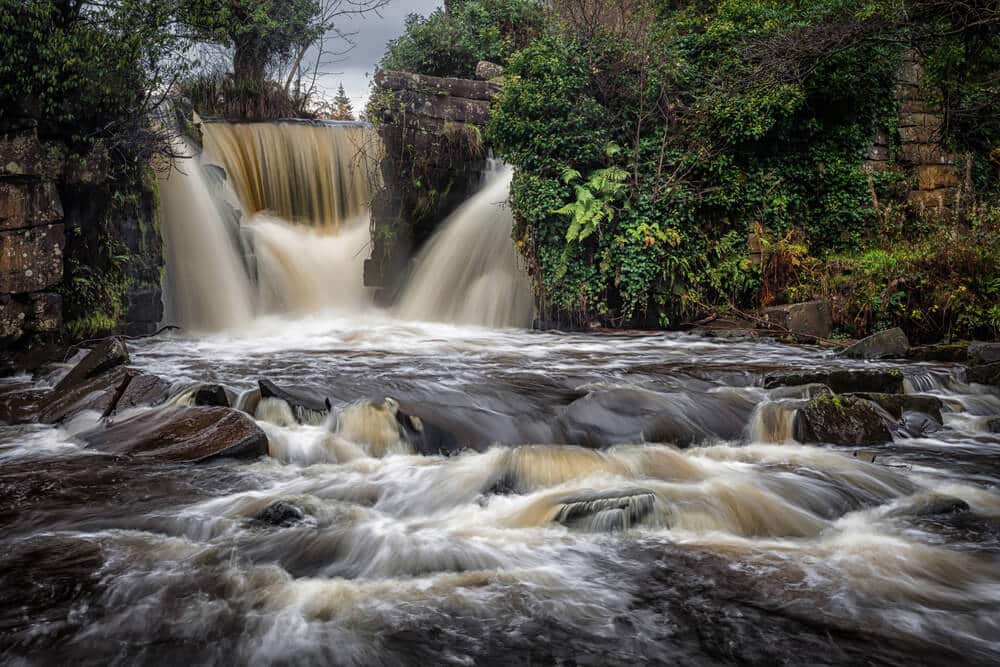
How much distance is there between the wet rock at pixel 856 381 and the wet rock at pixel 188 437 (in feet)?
18.7

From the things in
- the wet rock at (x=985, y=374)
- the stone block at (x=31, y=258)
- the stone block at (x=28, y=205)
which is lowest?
the wet rock at (x=985, y=374)

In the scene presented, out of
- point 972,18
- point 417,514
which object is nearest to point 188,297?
point 417,514

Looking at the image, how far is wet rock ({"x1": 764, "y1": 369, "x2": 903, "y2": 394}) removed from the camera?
7781 millimetres

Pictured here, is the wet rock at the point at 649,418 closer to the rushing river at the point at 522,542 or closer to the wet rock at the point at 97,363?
the rushing river at the point at 522,542

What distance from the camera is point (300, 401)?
24.1ft

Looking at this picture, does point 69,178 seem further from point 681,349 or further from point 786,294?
point 786,294

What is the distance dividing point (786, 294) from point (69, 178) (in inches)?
472

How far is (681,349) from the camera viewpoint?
11.1 meters

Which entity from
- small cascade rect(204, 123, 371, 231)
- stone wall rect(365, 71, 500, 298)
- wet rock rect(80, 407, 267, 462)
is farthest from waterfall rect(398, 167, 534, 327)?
wet rock rect(80, 407, 267, 462)

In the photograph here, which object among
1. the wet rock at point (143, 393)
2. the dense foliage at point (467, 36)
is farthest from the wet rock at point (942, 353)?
the dense foliage at point (467, 36)

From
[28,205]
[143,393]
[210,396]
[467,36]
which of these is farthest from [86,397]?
[467,36]

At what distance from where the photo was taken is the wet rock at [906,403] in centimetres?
725

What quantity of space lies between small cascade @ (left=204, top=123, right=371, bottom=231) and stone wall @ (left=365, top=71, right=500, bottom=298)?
1.43 m

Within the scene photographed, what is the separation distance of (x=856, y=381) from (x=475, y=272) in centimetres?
860
